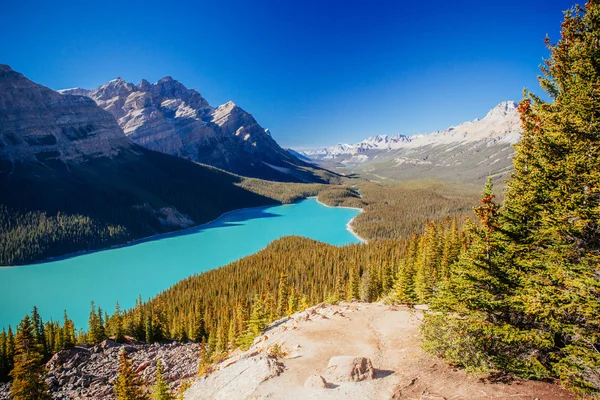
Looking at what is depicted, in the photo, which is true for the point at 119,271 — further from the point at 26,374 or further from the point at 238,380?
the point at 238,380

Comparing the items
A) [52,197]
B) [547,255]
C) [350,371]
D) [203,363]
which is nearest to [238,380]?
Answer: [350,371]

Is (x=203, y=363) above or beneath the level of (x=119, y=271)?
above

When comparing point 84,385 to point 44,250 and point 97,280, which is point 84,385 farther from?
point 44,250

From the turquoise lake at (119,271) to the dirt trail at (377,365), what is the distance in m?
72.8

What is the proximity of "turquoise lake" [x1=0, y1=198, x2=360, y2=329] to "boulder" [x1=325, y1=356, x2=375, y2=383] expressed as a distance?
257ft

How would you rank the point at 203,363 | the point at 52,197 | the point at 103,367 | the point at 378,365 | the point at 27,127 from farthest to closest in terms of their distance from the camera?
the point at 27,127 < the point at 52,197 < the point at 103,367 < the point at 203,363 < the point at 378,365

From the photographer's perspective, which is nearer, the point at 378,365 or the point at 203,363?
the point at 378,365

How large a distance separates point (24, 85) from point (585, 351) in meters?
271

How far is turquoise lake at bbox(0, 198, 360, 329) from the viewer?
8169 centimetres

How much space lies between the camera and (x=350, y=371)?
46.3ft

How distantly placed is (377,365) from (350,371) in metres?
2.69

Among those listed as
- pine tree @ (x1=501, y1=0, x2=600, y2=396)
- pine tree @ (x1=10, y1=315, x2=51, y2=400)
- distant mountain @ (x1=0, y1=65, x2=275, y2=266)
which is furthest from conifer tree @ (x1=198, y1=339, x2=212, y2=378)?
distant mountain @ (x1=0, y1=65, x2=275, y2=266)

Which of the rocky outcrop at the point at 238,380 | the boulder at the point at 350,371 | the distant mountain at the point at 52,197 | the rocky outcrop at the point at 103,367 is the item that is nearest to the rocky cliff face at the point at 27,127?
the distant mountain at the point at 52,197

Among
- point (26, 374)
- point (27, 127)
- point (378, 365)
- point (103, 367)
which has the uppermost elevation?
point (27, 127)
